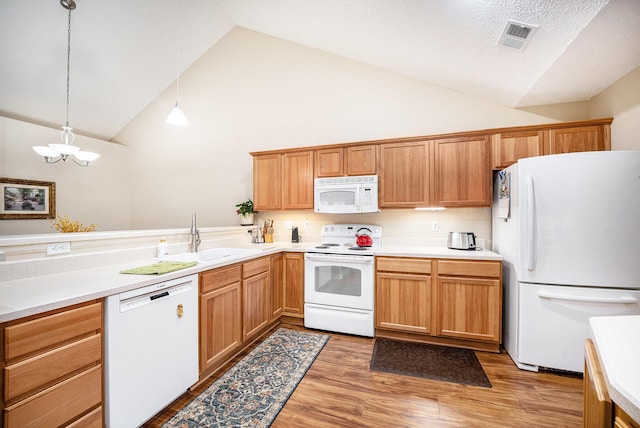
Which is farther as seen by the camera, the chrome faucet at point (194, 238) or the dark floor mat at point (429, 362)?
the chrome faucet at point (194, 238)

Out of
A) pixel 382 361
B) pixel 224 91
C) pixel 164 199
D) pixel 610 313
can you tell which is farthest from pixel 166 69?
pixel 610 313

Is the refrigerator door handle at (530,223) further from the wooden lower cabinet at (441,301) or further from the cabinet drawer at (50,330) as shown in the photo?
the cabinet drawer at (50,330)

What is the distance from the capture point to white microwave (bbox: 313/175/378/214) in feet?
10.1

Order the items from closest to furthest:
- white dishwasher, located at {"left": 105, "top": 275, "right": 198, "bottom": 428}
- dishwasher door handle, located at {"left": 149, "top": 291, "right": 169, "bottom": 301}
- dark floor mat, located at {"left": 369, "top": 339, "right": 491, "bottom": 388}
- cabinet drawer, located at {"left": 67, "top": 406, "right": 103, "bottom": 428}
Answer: cabinet drawer, located at {"left": 67, "top": 406, "right": 103, "bottom": 428} → white dishwasher, located at {"left": 105, "top": 275, "right": 198, "bottom": 428} → dishwasher door handle, located at {"left": 149, "top": 291, "right": 169, "bottom": 301} → dark floor mat, located at {"left": 369, "top": 339, "right": 491, "bottom": 388}

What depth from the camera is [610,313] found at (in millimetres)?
2010

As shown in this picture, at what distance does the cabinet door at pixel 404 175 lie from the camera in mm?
2920

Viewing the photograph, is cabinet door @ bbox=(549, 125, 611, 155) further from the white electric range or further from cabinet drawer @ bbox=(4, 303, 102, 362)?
cabinet drawer @ bbox=(4, 303, 102, 362)

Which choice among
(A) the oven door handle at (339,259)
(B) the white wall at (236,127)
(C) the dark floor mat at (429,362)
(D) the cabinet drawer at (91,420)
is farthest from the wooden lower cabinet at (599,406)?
(B) the white wall at (236,127)

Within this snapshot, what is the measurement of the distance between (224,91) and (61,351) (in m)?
4.05

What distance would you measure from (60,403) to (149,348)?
1.39ft

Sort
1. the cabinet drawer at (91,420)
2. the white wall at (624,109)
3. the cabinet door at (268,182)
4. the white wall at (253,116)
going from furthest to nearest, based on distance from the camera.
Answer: the cabinet door at (268,182) < the white wall at (253,116) < the white wall at (624,109) < the cabinet drawer at (91,420)

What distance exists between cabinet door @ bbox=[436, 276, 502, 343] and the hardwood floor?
29 cm

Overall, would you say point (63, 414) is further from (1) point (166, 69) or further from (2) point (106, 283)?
(1) point (166, 69)

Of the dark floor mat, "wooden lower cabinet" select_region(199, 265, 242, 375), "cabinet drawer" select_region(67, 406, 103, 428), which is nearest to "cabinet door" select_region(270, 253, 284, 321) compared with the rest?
"wooden lower cabinet" select_region(199, 265, 242, 375)
